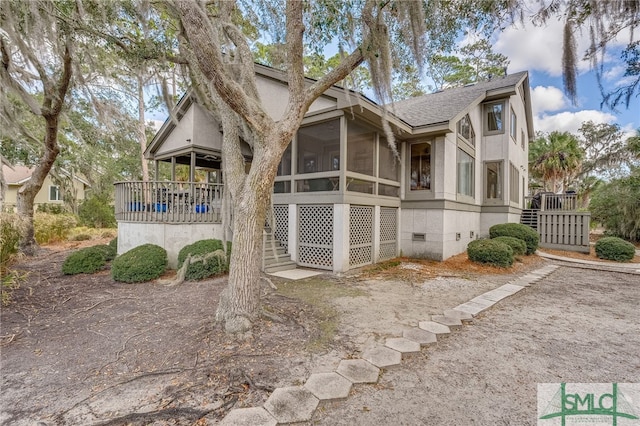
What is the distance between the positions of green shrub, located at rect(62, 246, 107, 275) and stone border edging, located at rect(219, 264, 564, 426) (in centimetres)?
734

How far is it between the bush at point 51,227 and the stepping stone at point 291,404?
14.6m

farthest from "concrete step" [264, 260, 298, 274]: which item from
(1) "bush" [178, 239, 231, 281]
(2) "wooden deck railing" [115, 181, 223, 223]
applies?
(2) "wooden deck railing" [115, 181, 223, 223]

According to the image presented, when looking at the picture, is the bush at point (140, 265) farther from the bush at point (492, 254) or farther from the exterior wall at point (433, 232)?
the bush at point (492, 254)

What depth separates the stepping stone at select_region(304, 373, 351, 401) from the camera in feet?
7.84

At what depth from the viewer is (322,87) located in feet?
12.8

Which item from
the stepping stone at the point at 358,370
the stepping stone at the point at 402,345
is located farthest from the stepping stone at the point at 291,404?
the stepping stone at the point at 402,345

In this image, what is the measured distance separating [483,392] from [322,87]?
3.87 metres

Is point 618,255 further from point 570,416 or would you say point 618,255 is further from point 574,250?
point 570,416

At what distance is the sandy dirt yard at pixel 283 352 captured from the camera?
229 centimetres

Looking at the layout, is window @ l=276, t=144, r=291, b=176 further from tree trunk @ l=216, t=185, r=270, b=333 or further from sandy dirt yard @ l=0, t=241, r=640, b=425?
tree trunk @ l=216, t=185, r=270, b=333

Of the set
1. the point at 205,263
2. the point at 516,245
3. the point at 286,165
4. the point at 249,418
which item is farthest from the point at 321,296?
the point at 516,245

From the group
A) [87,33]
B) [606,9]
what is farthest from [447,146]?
[87,33]

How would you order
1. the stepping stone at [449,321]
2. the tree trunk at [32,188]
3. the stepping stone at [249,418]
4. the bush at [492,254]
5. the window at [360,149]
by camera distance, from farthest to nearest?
the tree trunk at [32,188] → the bush at [492,254] → the window at [360,149] → the stepping stone at [449,321] → the stepping stone at [249,418]

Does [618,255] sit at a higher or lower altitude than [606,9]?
lower
